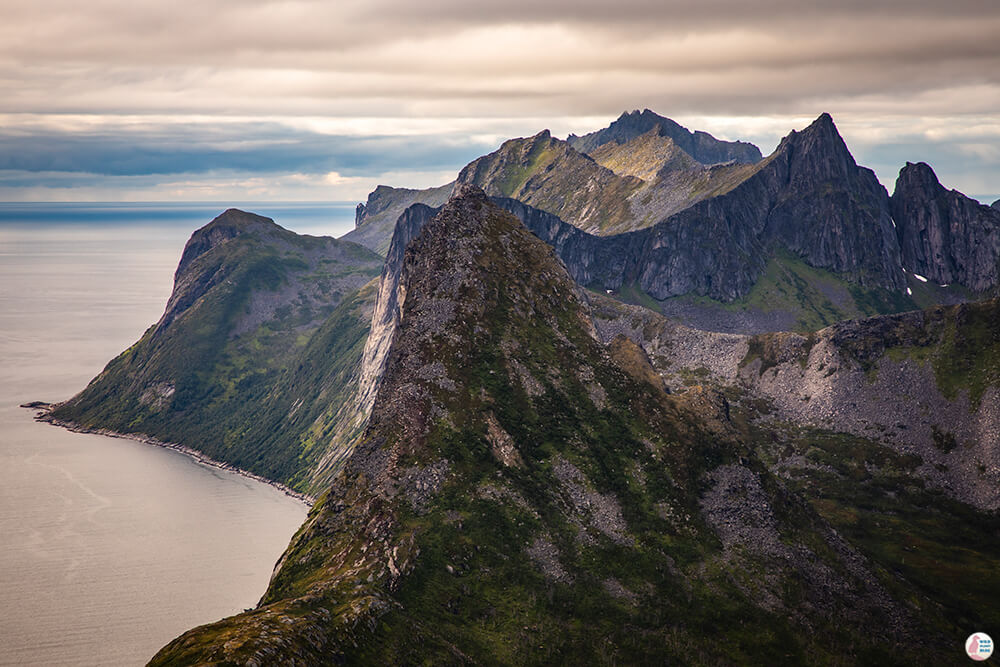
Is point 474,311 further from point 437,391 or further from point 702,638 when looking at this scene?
point 702,638

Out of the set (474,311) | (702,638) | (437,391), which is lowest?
(702,638)

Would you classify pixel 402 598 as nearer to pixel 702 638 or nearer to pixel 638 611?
pixel 638 611

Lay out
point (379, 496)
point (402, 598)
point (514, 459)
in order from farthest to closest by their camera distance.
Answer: point (514, 459), point (379, 496), point (402, 598)

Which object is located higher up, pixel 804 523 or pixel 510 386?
pixel 510 386

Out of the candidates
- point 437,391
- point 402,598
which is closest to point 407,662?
point 402,598

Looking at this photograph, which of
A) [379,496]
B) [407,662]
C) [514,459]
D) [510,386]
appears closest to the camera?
[407,662]

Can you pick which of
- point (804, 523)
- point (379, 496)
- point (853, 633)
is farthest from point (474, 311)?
point (853, 633)

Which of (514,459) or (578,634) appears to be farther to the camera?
(514,459)
